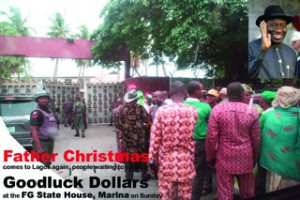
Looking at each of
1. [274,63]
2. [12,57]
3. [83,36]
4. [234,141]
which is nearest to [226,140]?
[234,141]

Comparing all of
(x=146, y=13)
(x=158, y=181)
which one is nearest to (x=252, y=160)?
(x=158, y=181)

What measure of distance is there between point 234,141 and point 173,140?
0.42 m

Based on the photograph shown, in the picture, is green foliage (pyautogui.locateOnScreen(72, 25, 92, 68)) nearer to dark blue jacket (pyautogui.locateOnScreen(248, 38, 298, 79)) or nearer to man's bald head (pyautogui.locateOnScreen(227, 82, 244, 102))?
man's bald head (pyautogui.locateOnScreen(227, 82, 244, 102))

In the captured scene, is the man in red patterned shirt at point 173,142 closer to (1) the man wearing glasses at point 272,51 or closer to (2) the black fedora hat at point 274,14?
(1) the man wearing glasses at point 272,51

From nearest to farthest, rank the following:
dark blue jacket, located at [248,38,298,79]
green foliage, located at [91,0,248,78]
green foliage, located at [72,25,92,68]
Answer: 1. green foliage, located at [72,25,92,68]
2. green foliage, located at [91,0,248,78]
3. dark blue jacket, located at [248,38,298,79]

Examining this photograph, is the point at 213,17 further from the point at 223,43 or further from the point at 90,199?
the point at 90,199

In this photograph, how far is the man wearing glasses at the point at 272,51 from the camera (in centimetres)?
229

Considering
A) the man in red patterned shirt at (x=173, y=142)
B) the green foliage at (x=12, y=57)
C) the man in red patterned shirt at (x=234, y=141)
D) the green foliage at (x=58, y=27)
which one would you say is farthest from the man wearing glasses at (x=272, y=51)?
the green foliage at (x=12, y=57)

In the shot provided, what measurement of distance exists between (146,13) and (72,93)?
0.71 metres

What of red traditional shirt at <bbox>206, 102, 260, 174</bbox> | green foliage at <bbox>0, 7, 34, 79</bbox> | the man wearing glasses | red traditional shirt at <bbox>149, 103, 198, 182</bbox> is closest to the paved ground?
red traditional shirt at <bbox>149, 103, 198, 182</bbox>

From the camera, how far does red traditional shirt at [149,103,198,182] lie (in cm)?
228

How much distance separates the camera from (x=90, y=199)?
6.51 feet

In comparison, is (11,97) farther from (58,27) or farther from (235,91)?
(235,91)

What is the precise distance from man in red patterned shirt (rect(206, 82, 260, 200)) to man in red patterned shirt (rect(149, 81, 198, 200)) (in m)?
0.17
